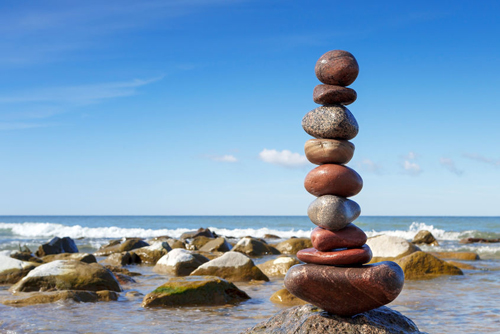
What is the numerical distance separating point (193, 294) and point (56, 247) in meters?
12.6

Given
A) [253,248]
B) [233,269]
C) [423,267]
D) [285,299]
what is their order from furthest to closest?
1. [253,248]
2. [423,267]
3. [233,269]
4. [285,299]

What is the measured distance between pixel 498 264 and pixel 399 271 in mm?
12042

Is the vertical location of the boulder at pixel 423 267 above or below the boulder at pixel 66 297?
above

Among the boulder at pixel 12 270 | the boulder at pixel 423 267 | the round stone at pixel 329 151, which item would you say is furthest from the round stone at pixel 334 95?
the boulder at pixel 12 270

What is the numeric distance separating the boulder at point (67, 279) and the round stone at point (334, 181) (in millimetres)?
5784

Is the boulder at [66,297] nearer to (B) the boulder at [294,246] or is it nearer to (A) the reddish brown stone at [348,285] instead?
(A) the reddish brown stone at [348,285]

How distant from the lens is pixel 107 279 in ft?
31.4

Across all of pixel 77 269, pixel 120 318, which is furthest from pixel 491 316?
pixel 77 269

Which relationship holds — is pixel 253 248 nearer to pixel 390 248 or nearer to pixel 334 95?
pixel 390 248

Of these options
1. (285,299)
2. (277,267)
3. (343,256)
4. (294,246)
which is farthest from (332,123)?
(294,246)

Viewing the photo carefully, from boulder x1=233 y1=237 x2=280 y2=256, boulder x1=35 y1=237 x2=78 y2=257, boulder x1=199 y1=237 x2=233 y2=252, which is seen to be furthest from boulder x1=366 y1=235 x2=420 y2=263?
boulder x1=35 y1=237 x2=78 y2=257

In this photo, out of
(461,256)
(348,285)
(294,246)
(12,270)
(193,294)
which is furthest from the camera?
(294,246)

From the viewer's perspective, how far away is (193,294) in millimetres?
8359

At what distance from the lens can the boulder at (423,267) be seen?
11.6 metres
